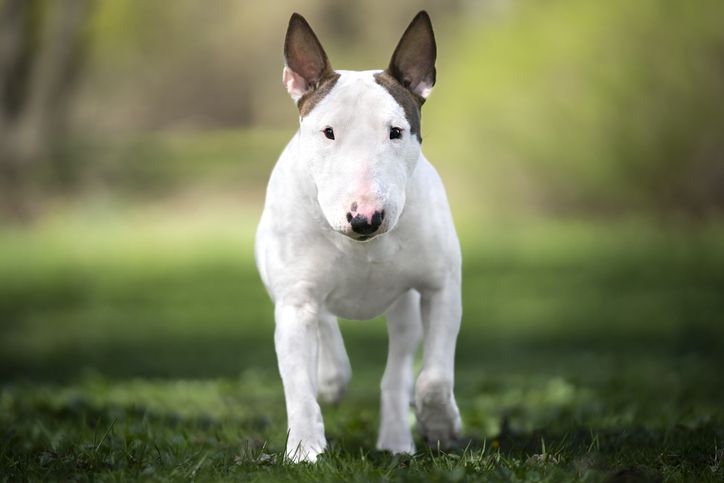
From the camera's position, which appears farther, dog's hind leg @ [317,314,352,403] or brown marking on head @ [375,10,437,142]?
dog's hind leg @ [317,314,352,403]

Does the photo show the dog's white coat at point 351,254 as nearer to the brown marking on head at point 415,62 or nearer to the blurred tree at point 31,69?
the brown marking on head at point 415,62

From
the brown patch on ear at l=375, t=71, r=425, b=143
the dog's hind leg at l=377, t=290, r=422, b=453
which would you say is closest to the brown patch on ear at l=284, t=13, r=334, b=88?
the brown patch on ear at l=375, t=71, r=425, b=143

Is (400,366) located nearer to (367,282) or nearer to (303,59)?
(367,282)

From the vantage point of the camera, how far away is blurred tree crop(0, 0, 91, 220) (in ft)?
63.1

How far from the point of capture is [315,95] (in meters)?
4.68

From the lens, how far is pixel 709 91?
17188mm

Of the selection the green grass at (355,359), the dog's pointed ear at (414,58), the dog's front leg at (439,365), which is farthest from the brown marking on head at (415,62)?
the green grass at (355,359)

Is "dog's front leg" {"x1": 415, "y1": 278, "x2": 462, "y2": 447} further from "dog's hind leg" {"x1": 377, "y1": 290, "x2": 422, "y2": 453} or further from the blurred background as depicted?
the blurred background

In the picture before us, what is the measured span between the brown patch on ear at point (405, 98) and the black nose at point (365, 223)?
1.67 ft

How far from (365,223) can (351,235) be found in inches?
4.5

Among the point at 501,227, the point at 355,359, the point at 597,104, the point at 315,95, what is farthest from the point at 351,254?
the point at 501,227

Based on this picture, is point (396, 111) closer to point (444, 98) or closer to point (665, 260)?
point (665, 260)

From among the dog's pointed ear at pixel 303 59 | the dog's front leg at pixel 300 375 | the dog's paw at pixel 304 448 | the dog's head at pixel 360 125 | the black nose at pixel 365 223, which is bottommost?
the dog's paw at pixel 304 448

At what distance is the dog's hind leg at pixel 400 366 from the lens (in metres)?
5.42
